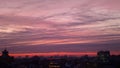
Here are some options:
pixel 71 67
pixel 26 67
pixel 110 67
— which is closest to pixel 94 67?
pixel 110 67

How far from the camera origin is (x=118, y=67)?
492ft

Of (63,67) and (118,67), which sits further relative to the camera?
(63,67)

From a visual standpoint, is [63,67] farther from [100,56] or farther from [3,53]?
[3,53]

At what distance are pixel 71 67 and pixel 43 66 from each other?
19.0 m

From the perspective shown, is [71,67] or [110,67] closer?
[110,67]

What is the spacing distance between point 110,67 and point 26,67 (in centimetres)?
4336

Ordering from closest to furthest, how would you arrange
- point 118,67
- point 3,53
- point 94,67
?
point 118,67 < point 94,67 < point 3,53

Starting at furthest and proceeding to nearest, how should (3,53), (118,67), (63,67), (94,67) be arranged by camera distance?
(3,53) → (63,67) → (94,67) → (118,67)

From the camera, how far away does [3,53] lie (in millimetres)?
187750

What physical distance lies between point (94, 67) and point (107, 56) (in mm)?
24064

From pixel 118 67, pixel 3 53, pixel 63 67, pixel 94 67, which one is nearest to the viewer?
pixel 118 67

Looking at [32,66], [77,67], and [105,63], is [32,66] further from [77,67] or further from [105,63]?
[105,63]

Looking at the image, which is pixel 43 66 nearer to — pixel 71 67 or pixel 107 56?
pixel 71 67

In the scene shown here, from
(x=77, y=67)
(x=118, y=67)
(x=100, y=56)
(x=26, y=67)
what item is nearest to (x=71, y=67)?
(x=77, y=67)
